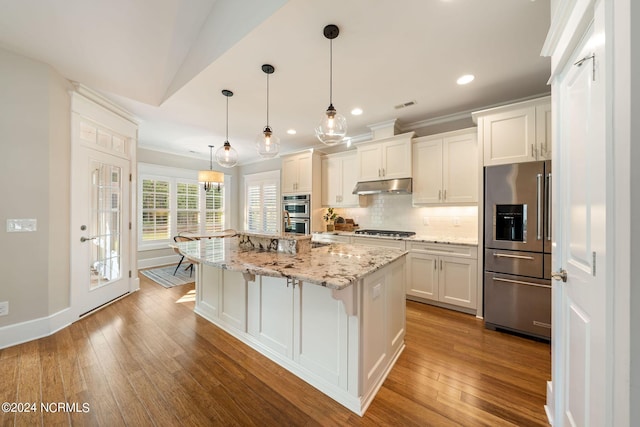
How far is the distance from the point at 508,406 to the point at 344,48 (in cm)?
297

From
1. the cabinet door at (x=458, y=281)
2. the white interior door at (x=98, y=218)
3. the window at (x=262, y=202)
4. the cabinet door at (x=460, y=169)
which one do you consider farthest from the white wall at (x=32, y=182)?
the cabinet door at (x=460, y=169)

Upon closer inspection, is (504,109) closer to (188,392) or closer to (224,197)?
(188,392)

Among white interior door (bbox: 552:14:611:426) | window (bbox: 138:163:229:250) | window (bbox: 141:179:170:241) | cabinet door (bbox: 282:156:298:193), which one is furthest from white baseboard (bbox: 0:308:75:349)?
white interior door (bbox: 552:14:611:426)

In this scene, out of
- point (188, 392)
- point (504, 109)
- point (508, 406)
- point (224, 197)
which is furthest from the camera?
point (224, 197)

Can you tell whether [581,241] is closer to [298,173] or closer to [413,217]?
[413,217]

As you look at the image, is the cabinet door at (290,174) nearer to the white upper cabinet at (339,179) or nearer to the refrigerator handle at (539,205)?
the white upper cabinet at (339,179)

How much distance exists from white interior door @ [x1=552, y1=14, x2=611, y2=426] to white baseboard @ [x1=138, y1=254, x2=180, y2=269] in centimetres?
652

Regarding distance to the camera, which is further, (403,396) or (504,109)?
(504,109)

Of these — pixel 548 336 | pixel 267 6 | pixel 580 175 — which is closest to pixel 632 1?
pixel 580 175

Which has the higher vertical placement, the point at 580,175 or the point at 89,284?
the point at 580,175

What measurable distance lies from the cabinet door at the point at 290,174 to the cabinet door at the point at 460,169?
2727 millimetres

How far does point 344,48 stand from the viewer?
2.03 metres

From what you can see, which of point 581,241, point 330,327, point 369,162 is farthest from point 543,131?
point 330,327

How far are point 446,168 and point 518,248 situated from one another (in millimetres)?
1349
